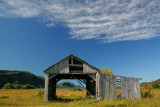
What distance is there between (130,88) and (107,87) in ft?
13.9

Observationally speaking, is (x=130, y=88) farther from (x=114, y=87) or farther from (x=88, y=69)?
(x=88, y=69)

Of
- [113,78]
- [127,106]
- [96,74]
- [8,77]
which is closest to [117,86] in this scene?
[113,78]

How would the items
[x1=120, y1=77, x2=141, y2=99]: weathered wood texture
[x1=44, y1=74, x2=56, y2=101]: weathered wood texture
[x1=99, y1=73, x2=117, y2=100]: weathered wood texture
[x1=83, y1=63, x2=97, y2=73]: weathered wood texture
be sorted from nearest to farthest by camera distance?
[x1=99, y1=73, x2=117, y2=100]: weathered wood texture, [x1=83, y1=63, x2=97, y2=73]: weathered wood texture, [x1=44, y1=74, x2=56, y2=101]: weathered wood texture, [x1=120, y1=77, x2=141, y2=99]: weathered wood texture

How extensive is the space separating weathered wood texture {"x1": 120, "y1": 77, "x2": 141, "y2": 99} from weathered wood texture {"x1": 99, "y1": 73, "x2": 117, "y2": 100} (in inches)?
53.1

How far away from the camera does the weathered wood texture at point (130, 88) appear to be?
18.4m

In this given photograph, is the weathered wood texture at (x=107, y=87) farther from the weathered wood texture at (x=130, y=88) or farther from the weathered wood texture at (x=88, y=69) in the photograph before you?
the weathered wood texture at (x=130, y=88)

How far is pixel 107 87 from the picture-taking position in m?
17.3

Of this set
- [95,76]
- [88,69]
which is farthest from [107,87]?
[88,69]

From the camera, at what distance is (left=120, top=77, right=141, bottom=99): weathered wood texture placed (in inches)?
725

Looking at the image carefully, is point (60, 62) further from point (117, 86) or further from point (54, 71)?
point (117, 86)

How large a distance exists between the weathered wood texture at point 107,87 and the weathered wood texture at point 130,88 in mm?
1349

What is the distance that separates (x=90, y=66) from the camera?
57.9 feet

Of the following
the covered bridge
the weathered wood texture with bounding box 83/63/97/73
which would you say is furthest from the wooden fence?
the weathered wood texture with bounding box 83/63/97/73

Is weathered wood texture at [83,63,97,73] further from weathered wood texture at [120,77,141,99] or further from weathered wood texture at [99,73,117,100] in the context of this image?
weathered wood texture at [120,77,141,99]
